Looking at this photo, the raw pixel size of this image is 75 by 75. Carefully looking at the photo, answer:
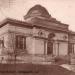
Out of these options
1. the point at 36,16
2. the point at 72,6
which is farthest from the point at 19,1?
the point at 36,16

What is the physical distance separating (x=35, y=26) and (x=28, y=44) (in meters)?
0.49

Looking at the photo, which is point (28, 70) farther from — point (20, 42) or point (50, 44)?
point (50, 44)

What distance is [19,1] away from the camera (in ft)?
8.19

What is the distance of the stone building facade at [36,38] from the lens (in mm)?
3463

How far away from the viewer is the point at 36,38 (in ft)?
12.8

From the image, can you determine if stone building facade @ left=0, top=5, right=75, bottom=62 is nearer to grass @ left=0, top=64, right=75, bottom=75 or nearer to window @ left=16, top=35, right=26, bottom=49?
window @ left=16, top=35, right=26, bottom=49

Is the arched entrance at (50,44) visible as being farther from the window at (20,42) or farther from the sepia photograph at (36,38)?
the window at (20,42)

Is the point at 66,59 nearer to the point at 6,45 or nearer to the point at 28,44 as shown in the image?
the point at 28,44

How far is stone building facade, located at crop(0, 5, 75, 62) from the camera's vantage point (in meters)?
3.46

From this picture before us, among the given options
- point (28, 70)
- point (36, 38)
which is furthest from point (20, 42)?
point (28, 70)

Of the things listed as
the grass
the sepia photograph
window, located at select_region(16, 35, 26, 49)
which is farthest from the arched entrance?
the grass

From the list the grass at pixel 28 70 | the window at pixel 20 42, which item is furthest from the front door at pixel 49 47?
the grass at pixel 28 70

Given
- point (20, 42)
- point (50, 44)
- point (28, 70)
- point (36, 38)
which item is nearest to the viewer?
point (28, 70)

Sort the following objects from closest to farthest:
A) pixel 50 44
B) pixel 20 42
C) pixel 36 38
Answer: pixel 20 42, pixel 36 38, pixel 50 44
